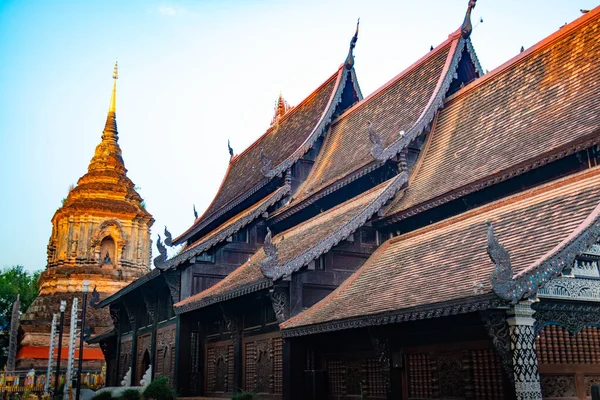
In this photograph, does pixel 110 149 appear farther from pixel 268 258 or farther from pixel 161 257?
pixel 268 258

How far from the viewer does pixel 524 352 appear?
→ 7988mm

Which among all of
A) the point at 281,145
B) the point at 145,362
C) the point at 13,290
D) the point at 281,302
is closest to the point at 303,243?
the point at 281,302

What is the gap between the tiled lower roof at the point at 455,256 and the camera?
903 cm

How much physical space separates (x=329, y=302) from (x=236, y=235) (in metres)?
5.38

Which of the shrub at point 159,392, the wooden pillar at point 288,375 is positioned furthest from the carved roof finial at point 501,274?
the shrub at point 159,392

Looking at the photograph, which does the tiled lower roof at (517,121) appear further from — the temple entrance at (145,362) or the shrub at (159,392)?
the temple entrance at (145,362)

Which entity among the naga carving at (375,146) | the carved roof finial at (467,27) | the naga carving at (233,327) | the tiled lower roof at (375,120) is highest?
the carved roof finial at (467,27)

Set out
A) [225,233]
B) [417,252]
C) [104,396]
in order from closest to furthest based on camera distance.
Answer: [417,252] < [225,233] < [104,396]

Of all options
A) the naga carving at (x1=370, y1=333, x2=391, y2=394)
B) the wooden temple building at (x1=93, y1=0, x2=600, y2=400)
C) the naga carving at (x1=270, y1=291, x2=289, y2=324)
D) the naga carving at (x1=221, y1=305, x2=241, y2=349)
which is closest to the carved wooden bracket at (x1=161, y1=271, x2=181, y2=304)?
the wooden temple building at (x1=93, y1=0, x2=600, y2=400)

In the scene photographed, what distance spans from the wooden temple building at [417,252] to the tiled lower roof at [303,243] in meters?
0.05

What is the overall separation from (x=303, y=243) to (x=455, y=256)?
4680mm

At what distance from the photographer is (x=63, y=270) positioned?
38.2 metres

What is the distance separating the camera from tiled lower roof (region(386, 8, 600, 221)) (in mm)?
11367

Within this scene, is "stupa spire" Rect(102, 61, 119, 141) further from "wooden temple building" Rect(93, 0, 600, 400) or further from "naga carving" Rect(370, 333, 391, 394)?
"naga carving" Rect(370, 333, 391, 394)
